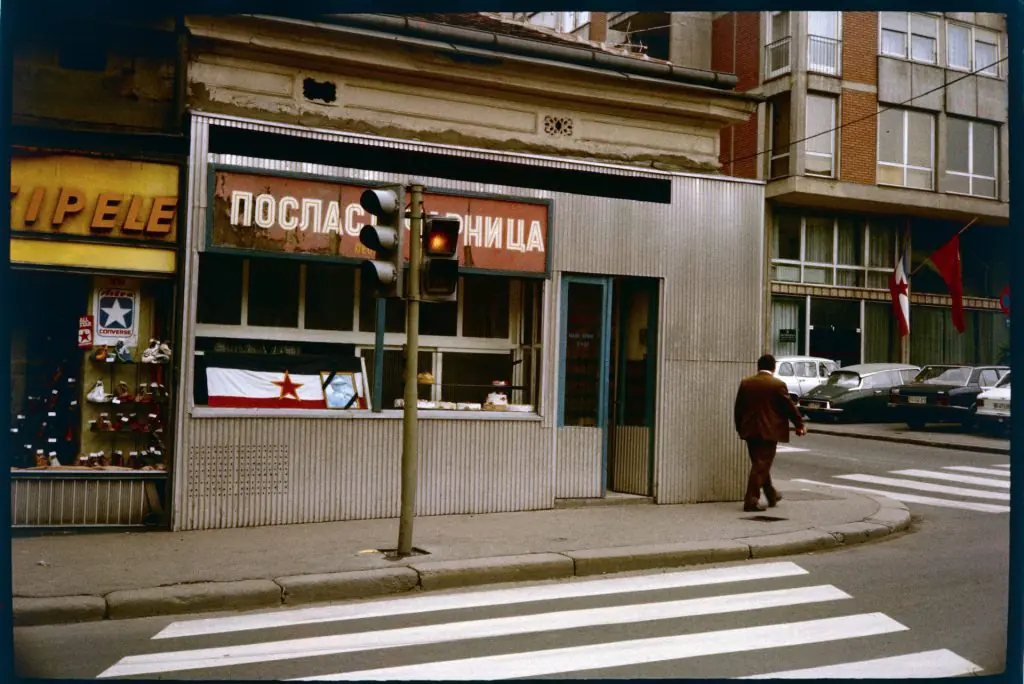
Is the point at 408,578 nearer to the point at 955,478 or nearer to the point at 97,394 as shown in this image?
the point at 97,394

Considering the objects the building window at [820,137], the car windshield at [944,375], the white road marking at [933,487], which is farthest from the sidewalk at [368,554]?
the building window at [820,137]

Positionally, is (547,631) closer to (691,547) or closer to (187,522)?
(691,547)

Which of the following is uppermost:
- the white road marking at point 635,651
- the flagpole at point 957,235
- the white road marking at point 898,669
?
the flagpole at point 957,235

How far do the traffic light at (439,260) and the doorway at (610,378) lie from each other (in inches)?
123

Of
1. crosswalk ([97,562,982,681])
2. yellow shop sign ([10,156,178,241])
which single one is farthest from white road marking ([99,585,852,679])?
yellow shop sign ([10,156,178,241])

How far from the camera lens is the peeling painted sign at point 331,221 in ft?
31.6

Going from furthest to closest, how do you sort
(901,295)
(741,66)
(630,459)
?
1. (741,66)
2. (901,295)
3. (630,459)

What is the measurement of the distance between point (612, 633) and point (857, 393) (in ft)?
64.2

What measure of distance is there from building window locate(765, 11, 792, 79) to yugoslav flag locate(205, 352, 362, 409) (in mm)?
22739

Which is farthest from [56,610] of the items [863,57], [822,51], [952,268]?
[863,57]

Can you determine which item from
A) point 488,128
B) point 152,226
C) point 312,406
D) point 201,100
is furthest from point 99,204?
point 488,128

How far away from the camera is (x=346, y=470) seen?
10094mm

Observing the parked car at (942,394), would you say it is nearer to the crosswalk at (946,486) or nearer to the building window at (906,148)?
the crosswalk at (946,486)

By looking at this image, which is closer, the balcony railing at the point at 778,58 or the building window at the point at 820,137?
the building window at the point at 820,137
